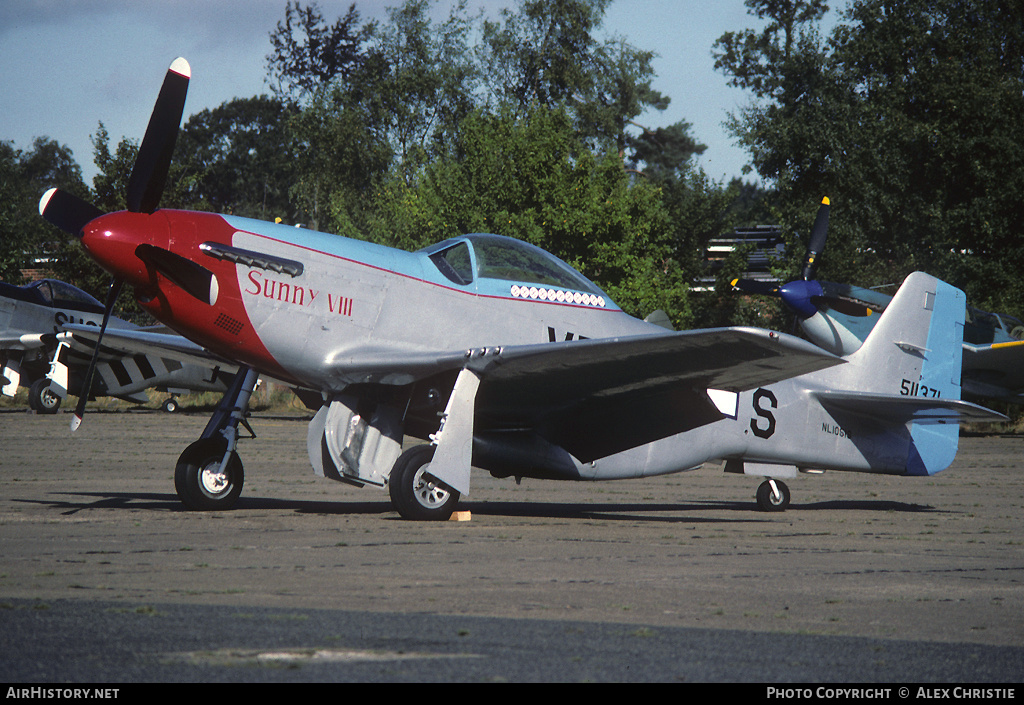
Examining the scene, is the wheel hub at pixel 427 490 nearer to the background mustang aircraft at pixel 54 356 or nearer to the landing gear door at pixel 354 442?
the landing gear door at pixel 354 442

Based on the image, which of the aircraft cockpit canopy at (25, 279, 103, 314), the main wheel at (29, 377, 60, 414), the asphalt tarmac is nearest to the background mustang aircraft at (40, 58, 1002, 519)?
the asphalt tarmac

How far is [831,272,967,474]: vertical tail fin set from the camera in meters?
12.2

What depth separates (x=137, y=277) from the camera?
27.6ft

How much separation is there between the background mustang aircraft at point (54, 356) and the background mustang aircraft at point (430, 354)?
15.9 m

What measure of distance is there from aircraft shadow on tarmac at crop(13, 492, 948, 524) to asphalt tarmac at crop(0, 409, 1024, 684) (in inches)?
2.0

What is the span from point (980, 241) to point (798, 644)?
129 ft

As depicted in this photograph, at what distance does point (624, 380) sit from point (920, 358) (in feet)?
16.8

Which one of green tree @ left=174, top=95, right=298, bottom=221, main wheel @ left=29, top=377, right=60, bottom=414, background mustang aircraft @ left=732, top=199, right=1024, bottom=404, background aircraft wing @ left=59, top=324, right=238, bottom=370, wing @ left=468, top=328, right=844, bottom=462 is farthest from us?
green tree @ left=174, top=95, right=298, bottom=221

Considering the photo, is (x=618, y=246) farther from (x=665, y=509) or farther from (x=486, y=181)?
(x=665, y=509)

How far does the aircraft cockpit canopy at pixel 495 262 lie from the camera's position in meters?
9.77

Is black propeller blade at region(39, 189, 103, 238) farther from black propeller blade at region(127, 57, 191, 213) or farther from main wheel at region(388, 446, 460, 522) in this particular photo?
main wheel at region(388, 446, 460, 522)

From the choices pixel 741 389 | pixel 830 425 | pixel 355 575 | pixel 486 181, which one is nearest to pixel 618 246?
pixel 486 181

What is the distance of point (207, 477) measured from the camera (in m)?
9.55

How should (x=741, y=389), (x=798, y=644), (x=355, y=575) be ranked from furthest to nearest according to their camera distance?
1. (x=741, y=389)
2. (x=355, y=575)
3. (x=798, y=644)
